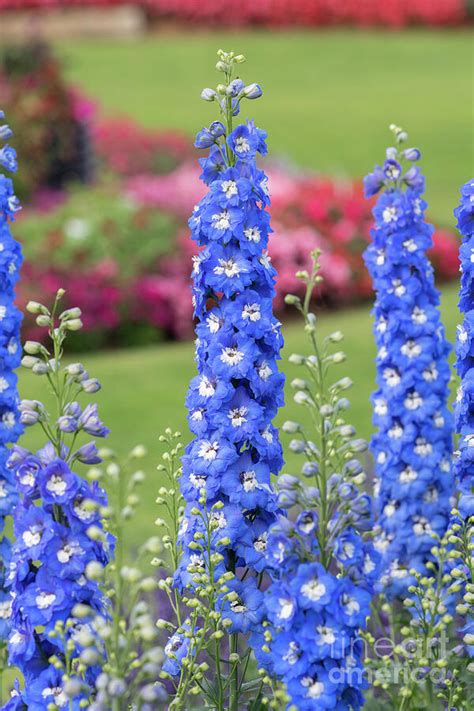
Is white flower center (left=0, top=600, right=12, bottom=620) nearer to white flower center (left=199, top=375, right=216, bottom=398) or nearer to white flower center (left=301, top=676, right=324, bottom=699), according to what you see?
white flower center (left=199, top=375, right=216, bottom=398)

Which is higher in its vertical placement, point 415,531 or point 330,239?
point 415,531

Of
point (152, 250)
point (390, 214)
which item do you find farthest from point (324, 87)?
point (390, 214)

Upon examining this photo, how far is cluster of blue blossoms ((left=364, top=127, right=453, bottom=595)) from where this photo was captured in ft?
13.6

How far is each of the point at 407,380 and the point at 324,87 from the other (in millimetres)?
19067

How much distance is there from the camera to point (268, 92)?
22000 millimetres

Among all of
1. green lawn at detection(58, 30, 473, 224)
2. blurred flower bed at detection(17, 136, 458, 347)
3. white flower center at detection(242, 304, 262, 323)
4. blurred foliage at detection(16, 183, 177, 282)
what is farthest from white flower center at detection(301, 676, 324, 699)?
green lawn at detection(58, 30, 473, 224)

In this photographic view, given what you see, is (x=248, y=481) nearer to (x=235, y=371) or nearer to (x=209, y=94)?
(x=235, y=371)

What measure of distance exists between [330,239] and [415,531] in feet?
24.8

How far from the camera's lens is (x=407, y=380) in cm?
414

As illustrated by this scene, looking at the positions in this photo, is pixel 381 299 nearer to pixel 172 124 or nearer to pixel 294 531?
pixel 294 531

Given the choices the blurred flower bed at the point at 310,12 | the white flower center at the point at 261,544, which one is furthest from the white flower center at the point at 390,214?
the blurred flower bed at the point at 310,12

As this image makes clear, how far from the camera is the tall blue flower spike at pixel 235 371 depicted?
3355 mm

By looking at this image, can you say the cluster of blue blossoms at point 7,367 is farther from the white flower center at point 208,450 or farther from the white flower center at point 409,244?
the white flower center at point 409,244

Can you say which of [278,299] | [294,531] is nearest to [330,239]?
[278,299]
